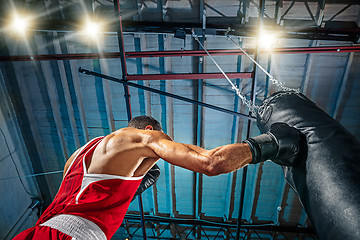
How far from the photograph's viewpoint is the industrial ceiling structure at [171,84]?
4.52 m

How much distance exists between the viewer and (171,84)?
5387 mm

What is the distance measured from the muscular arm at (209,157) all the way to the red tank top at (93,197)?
0.75 meters

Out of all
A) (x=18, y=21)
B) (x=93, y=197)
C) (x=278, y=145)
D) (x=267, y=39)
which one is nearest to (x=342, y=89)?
(x=267, y=39)

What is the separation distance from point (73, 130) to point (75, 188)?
4.85m

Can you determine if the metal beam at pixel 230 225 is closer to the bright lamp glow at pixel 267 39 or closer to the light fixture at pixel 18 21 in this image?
the bright lamp glow at pixel 267 39

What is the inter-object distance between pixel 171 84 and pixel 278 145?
4.27 metres

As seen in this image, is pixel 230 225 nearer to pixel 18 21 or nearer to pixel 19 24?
pixel 19 24

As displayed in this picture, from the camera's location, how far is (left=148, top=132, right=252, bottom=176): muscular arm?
144 centimetres

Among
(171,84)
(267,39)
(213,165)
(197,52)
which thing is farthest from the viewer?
(171,84)

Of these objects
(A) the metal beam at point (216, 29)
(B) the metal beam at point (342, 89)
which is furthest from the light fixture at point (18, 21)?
(B) the metal beam at point (342, 89)

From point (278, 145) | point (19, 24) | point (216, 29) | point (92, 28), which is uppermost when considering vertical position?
point (19, 24)

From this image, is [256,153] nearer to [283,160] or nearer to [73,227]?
[283,160]

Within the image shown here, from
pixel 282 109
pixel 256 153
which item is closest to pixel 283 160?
pixel 256 153

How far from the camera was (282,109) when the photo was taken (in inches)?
69.5
